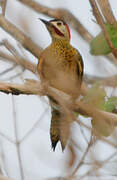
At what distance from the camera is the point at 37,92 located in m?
2.82

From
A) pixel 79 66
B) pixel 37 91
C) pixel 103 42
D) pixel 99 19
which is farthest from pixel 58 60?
pixel 99 19

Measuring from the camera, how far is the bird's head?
3.90 meters

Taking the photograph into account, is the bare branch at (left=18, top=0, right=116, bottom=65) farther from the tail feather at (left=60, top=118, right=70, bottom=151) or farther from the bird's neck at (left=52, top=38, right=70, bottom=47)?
the tail feather at (left=60, top=118, right=70, bottom=151)

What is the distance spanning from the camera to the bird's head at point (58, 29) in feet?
12.8

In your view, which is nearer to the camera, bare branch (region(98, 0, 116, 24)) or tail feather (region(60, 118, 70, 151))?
tail feather (region(60, 118, 70, 151))

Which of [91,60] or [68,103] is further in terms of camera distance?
[68,103]

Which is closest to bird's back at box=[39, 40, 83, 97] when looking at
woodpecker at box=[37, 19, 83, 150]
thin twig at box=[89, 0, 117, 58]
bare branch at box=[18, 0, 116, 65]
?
woodpecker at box=[37, 19, 83, 150]

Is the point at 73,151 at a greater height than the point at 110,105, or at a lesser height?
greater

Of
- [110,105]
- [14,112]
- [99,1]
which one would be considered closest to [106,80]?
[110,105]

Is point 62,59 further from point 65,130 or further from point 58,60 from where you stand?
point 65,130

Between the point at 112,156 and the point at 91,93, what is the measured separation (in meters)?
0.55

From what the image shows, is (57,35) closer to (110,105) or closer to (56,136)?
(56,136)

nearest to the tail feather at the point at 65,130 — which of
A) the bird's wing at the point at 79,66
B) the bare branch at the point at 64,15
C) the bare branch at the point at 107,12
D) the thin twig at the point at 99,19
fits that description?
the thin twig at the point at 99,19

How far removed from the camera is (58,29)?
3.97 metres
